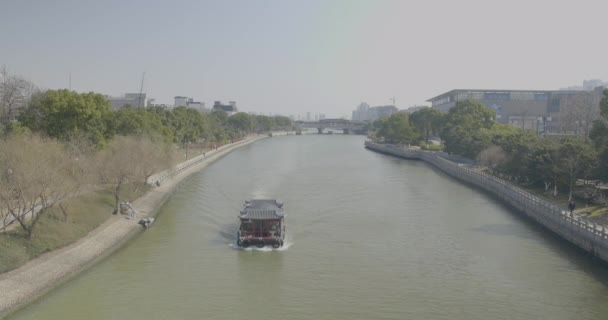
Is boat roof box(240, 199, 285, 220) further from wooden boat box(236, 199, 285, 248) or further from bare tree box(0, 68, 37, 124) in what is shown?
bare tree box(0, 68, 37, 124)

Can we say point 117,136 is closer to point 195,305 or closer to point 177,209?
point 177,209

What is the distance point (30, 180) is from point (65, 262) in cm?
618

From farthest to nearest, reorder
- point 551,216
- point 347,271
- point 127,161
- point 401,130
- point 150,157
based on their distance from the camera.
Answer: point 401,130
point 150,157
point 127,161
point 551,216
point 347,271

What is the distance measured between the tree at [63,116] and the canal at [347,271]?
557 inches

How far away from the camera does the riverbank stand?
3225 centimetres

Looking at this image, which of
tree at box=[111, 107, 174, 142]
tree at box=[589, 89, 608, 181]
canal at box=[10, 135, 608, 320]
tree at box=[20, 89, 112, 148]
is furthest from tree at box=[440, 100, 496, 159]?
tree at box=[20, 89, 112, 148]

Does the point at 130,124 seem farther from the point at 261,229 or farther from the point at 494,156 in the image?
the point at 494,156

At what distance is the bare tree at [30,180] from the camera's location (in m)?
37.7

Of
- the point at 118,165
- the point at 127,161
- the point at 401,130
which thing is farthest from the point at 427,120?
the point at 118,165

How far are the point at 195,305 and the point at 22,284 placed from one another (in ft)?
35.4

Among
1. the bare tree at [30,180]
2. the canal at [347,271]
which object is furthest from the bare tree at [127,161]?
the bare tree at [30,180]

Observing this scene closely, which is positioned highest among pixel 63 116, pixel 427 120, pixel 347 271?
pixel 427 120

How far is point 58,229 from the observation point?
139 ft

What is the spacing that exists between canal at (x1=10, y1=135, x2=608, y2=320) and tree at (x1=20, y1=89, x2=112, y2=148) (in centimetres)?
1415
